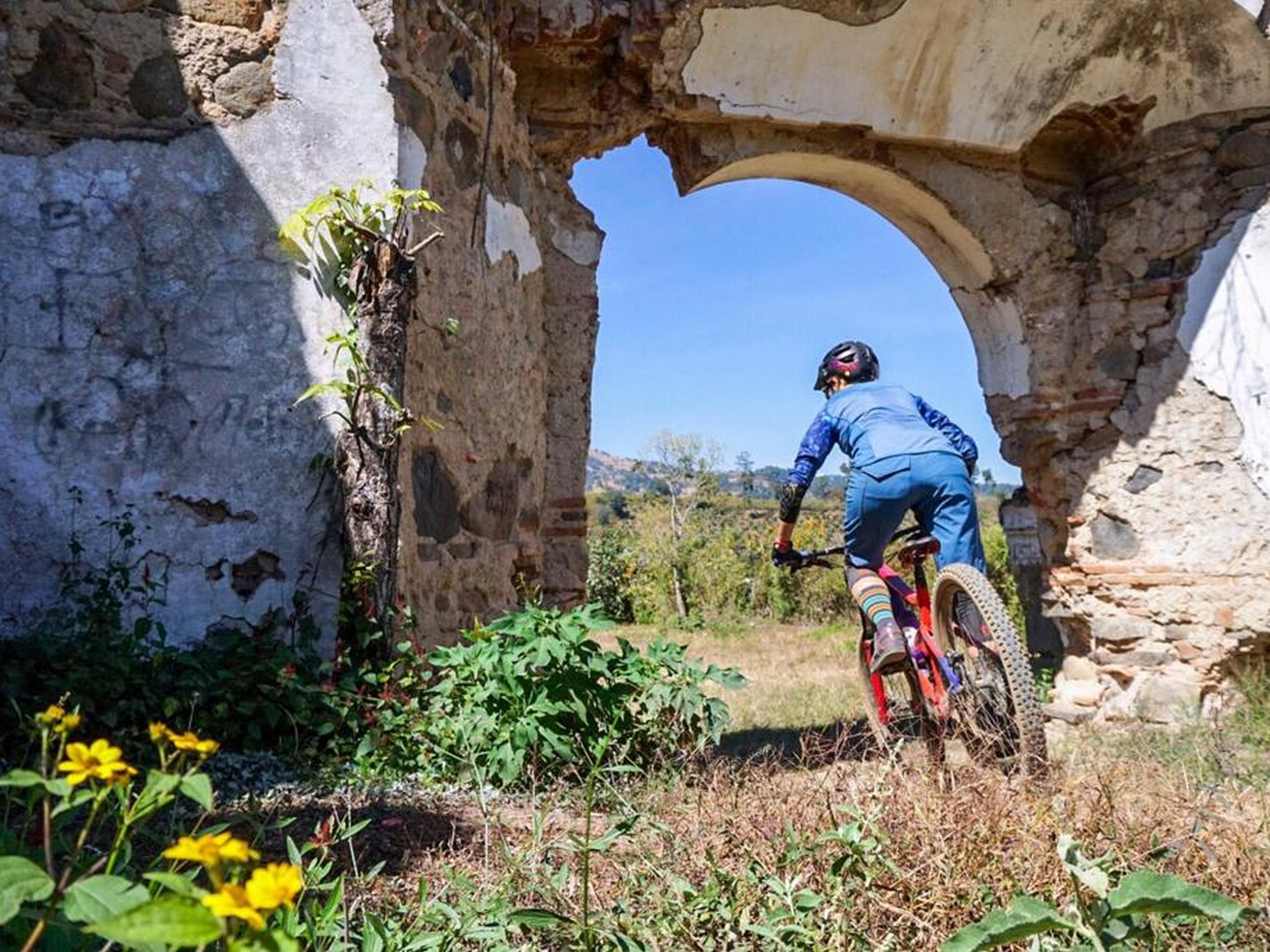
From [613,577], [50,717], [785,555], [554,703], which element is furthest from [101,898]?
[613,577]

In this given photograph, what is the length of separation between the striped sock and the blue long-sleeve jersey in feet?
1.16

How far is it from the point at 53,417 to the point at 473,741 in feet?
5.72

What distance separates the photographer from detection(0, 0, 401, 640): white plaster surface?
326 centimetres

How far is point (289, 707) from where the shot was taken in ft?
9.94

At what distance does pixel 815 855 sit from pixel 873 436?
1.88 meters

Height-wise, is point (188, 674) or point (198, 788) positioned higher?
point (198, 788)

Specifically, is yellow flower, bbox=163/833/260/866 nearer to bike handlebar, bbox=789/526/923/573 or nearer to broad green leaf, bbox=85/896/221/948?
broad green leaf, bbox=85/896/221/948

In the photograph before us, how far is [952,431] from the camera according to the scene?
3670 mm

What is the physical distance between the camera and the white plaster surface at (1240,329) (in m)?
5.02

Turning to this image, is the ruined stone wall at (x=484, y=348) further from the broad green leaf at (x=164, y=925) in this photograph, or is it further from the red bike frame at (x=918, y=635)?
the broad green leaf at (x=164, y=925)

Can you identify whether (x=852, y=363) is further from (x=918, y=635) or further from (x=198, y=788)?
(x=198, y=788)

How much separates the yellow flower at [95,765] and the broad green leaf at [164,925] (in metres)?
0.19

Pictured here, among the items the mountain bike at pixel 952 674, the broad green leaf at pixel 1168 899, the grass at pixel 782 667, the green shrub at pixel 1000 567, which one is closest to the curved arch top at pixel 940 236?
the grass at pixel 782 667

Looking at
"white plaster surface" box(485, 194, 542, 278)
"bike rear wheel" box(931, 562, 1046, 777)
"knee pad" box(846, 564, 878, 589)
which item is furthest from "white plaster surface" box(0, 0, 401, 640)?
"bike rear wheel" box(931, 562, 1046, 777)
